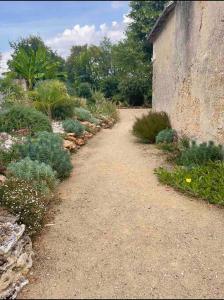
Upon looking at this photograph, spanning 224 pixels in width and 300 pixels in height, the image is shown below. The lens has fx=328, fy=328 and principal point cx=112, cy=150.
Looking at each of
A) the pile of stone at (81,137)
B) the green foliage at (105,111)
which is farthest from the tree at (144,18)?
the pile of stone at (81,137)

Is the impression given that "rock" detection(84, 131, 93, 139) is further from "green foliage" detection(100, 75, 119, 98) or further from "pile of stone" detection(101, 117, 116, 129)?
"green foliage" detection(100, 75, 119, 98)

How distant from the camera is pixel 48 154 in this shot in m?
6.45

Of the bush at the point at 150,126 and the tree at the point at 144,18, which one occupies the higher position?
the tree at the point at 144,18

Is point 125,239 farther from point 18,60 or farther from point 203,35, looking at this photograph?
point 18,60

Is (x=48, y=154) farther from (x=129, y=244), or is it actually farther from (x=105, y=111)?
(x=105, y=111)

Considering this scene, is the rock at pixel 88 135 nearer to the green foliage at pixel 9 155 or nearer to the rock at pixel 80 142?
the rock at pixel 80 142

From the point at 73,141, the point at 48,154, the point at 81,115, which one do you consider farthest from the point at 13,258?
the point at 81,115

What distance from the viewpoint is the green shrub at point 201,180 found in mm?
5430

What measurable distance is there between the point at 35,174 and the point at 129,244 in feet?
7.01

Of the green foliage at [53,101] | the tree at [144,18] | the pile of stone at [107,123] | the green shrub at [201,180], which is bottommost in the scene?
the green shrub at [201,180]

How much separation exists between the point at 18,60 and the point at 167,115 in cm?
845

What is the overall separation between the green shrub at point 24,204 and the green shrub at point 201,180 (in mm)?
2579

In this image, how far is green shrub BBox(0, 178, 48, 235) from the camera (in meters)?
4.18

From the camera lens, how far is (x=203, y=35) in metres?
7.03
